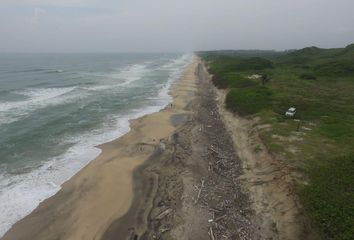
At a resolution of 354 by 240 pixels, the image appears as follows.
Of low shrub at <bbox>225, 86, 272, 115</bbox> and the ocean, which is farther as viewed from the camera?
low shrub at <bbox>225, 86, 272, 115</bbox>

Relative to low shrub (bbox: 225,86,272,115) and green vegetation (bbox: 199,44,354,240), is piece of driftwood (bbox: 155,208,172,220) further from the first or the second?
low shrub (bbox: 225,86,272,115)

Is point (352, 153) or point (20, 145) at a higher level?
point (352, 153)

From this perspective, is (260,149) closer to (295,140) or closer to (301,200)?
(295,140)

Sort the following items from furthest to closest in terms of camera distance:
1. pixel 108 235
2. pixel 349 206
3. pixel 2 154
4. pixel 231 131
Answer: pixel 231 131 → pixel 2 154 → pixel 108 235 → pixel 349 206

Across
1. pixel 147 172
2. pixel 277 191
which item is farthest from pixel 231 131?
pixel 277 191

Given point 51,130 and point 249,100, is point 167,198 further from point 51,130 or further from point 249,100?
point 249,100

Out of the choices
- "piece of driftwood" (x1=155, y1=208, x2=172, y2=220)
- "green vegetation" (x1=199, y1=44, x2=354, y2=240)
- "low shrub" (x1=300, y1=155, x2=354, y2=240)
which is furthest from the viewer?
"piece of driftwood" (x1=155, y1=208, x2=172, y2=220)

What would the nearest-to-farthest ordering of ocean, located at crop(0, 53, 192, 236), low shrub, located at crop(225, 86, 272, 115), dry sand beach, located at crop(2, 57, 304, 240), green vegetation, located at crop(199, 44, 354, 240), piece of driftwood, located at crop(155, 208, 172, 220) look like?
green vegetation, located at crop(199, 44, 354, 240)
dry sand beach, located at crop(2, 57, 304, 240)
piece of driftwood, located at crop(155, 208, 172, 220)
ocean, located at crop(0, 53, 192, 236)
low shrub, located at crop(225, 86, 272, 115)

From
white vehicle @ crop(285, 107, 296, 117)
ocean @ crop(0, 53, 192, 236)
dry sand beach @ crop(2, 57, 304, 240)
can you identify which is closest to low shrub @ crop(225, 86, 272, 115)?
white vehicle @ crop(285, 107, 296, 117)

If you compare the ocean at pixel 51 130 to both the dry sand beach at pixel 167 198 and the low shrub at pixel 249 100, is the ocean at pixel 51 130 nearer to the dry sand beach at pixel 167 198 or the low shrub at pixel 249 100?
the dry sand beach at pixel 167 198

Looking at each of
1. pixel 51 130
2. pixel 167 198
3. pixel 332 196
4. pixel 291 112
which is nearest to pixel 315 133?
pixel 291 112

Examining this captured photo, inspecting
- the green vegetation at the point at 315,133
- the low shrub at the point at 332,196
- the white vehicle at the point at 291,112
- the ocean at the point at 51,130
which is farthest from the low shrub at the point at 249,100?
the low shrub at the point at 332,196
